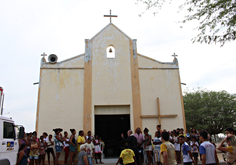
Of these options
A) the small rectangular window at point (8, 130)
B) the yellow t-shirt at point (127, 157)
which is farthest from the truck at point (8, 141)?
the yellow t-shirt at point (127, 157)

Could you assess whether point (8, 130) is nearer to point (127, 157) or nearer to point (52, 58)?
point (127, 157)

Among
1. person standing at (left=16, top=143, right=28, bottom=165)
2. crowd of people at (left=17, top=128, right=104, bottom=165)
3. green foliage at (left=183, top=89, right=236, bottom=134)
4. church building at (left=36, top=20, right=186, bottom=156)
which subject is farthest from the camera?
green foliage at (left=183, top=89, right=236, bottom=134)

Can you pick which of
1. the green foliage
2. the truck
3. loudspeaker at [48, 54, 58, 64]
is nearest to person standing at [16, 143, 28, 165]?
the truck

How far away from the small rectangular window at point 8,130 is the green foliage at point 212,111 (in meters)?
23.8

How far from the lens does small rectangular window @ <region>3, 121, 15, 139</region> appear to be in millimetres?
7258

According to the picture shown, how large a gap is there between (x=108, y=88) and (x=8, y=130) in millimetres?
7159

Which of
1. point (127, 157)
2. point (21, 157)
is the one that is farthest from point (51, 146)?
point (127, 157)

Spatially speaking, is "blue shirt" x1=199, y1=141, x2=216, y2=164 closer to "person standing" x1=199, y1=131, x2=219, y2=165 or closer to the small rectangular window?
"person standing" x1=199, y1=131, x2=219, y2=165

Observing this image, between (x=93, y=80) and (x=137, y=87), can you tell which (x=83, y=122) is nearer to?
(x=93, y=80)

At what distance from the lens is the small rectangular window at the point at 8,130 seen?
23.8 ft

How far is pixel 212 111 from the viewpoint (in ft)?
86.9

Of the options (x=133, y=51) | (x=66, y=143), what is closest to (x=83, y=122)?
(x=66, y=143)

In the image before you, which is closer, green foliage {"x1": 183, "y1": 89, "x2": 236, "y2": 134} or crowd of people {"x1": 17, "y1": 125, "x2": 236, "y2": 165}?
crowd of people {"x1": 17, "y1": 125, "x2": 236, "y2": 165}

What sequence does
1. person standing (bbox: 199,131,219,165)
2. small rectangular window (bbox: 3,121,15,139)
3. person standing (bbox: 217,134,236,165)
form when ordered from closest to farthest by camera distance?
person standing (bbox: 199,131,219,165)
person standing (bbox: 217,134,236,165)
small rectangular window (bbox: 3,121,15,139)
